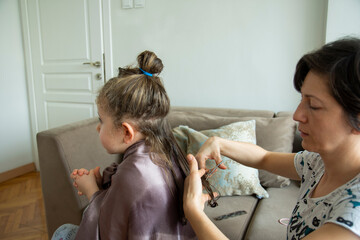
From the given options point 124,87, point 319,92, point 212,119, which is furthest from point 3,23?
point 319,92

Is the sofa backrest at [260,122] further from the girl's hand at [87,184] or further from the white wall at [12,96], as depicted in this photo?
the white wall at [12,96]

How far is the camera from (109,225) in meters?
0.86

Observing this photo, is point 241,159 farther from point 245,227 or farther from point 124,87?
point 124,87

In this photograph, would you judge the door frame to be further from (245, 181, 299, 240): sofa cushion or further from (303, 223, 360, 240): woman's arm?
(303, 223, 360, 240): woman's arm

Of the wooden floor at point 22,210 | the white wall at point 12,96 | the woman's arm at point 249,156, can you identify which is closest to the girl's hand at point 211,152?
the woman's arm at point 249,156

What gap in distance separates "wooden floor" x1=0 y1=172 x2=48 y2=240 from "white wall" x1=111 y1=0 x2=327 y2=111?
1.48 meters

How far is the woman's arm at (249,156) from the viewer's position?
106cm

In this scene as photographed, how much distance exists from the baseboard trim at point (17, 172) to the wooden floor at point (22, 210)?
0.06 meters

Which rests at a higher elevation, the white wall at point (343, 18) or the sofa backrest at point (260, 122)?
the white wall at point (343, 18)

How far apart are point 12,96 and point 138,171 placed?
9.18ft

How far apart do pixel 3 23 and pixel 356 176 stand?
3373 millimetres

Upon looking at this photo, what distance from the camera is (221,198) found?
1.53m

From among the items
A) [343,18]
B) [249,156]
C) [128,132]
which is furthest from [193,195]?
[343,18]

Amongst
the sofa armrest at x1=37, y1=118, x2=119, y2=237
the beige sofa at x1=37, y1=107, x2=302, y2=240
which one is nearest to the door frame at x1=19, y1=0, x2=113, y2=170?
the beige sofa at x1=37, y1=107, x2=302, y2=240
